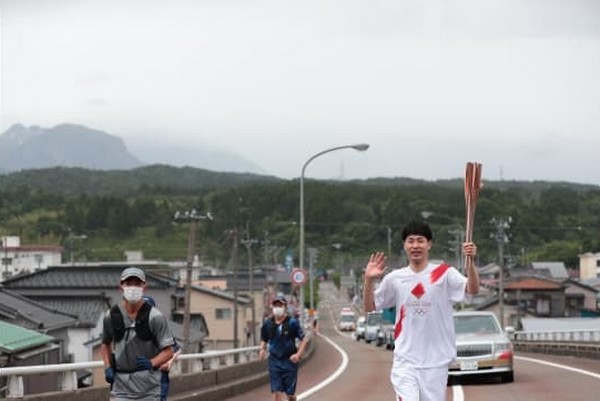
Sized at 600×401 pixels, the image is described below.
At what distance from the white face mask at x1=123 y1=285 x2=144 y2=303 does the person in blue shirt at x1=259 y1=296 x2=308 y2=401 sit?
5.68m

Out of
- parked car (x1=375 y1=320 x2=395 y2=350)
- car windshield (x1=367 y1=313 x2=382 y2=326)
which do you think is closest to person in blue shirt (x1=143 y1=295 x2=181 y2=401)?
parked car (x1=375 y1=320 x2=395 y2=350)

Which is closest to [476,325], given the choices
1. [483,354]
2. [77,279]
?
[483,354]

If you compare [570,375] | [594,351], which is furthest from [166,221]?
[570,375]

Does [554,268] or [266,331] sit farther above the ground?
[266,331]

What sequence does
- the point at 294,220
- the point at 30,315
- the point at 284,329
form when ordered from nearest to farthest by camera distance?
the point at 284,329
the point at 30,315
the point at 294,220

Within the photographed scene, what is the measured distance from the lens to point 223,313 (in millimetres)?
66562

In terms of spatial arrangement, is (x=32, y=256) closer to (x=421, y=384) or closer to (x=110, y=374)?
(x=110, y=374)

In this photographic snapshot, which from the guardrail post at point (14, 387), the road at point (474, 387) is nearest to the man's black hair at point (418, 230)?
the guardrail post at point (14, 387)

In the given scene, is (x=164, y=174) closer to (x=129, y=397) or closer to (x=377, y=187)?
(x=377, y=187)

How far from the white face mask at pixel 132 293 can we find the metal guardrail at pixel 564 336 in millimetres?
29050

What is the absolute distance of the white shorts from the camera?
7.30 m

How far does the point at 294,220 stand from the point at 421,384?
107 metres

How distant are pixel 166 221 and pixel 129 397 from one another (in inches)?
4397

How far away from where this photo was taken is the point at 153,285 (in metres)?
53.1
